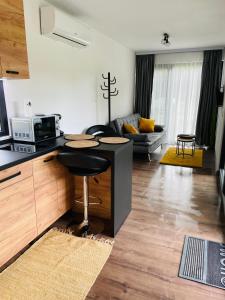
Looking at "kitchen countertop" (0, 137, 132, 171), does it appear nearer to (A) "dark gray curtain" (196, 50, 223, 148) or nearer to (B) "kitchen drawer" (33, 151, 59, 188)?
(B) "kitchen drawer" (33, 151, 59, 188)

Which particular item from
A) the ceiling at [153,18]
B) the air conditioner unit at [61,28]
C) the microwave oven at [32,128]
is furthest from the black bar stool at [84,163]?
the ceiling at [153,18]

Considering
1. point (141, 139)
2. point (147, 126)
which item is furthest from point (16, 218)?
point (147, 126)

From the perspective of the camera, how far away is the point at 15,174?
67.3 inches

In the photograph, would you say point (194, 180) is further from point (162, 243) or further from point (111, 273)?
point (111, 273)

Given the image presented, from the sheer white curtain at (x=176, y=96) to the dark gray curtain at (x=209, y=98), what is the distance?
0.53 ft

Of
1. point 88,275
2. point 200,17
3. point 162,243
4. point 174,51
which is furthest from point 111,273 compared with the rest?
point 174,51

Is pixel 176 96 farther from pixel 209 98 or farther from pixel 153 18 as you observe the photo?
pixel 153 18

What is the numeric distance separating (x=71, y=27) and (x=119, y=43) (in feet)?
7.60

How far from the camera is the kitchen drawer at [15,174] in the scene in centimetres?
162

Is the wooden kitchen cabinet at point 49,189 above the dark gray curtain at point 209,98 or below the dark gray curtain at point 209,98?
below

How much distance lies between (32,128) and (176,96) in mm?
4635

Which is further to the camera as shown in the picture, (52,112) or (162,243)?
(52,112)

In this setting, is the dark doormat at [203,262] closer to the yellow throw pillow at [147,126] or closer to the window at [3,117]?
the window at [3,117]

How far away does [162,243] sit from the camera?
2.17 meters
